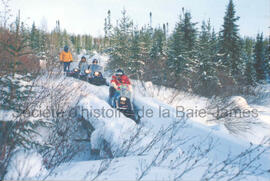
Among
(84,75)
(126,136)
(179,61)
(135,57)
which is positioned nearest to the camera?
(126,136)

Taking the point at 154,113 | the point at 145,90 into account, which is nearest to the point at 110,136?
the point at 154,113

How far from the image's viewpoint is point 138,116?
24.5 ft

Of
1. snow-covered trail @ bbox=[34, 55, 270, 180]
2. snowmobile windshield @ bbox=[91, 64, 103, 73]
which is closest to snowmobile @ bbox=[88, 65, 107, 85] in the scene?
snowmobile windshield @ bbox=[91, 64, 103, 73]

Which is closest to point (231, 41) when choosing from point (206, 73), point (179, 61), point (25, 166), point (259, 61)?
point (206, 73)

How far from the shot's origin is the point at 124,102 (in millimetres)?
7418

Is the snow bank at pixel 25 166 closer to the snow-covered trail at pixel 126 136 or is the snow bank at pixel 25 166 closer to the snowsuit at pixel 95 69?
the snow-covered trail at pixel 126 136

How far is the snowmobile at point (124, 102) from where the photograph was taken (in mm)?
7315

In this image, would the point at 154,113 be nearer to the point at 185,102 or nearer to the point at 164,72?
the point at 185,102

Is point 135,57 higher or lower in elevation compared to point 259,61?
lower

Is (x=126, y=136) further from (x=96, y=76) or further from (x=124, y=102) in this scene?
(x=96, y=76)

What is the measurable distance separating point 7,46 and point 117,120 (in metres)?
3.03

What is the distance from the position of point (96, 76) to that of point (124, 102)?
4.25 metres

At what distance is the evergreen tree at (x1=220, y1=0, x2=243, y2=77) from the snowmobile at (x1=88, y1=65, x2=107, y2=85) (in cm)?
1542

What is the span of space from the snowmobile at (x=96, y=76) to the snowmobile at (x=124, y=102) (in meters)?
3.66
